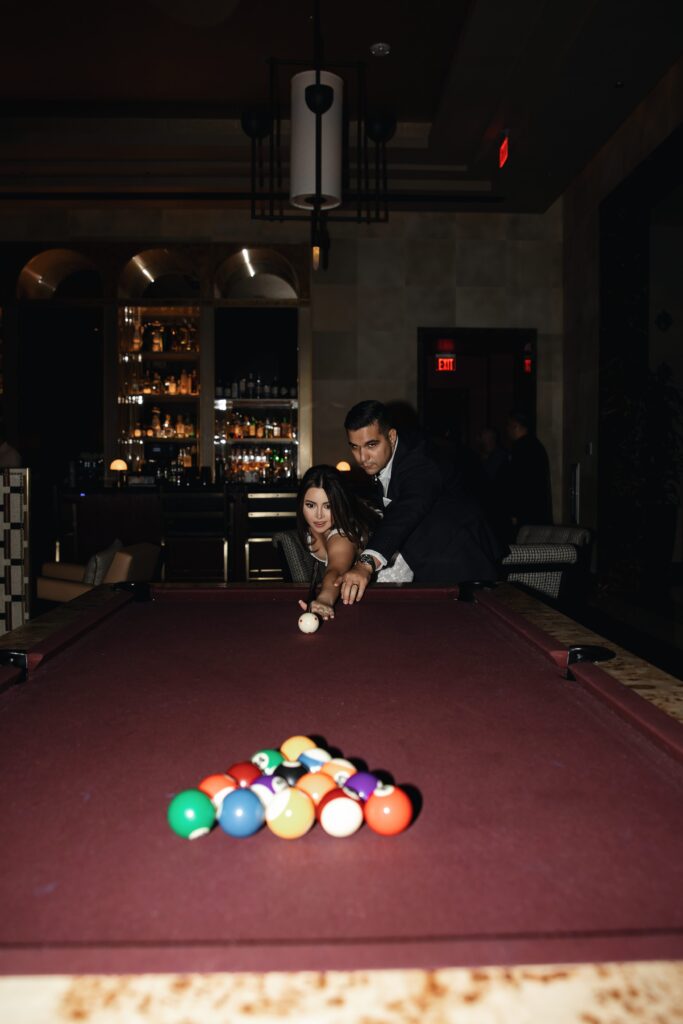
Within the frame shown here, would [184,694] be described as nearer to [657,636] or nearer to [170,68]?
[657,636]

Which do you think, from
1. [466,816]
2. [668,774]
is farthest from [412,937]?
[668,774]

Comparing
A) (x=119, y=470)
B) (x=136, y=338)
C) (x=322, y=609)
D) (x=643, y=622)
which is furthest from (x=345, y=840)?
(x=136, y=338)

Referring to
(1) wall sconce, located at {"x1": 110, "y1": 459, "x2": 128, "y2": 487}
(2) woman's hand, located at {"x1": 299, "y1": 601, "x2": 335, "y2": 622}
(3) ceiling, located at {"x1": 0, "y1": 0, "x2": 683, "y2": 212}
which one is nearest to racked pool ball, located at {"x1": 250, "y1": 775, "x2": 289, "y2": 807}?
(2) woman's hand, located at {"x1": 299, "y1": 601, "x2": 335, "y2": 622}

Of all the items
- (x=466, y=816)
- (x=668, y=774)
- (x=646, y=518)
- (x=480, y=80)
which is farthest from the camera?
(x=646, y=518)

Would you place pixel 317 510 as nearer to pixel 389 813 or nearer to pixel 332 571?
pixel 332 571

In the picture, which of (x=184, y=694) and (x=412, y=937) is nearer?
(x=412, y=937)

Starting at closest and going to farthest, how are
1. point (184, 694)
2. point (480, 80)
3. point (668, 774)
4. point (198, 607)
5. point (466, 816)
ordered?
point (466, 816), point (668, 774), point (184, 694), point (198, 607), point (480, 80)

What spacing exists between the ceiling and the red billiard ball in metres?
4.62

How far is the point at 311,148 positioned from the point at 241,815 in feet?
13.6

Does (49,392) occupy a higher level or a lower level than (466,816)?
higher

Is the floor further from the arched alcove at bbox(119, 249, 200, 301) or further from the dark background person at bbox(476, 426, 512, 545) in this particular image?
the arched alcove at bbox(119, 249, 200, 301)

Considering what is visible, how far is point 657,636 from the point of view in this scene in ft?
16.1

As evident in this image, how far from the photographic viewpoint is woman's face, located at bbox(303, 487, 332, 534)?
3029 millimetres

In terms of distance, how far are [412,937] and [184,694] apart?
87 centimetres
